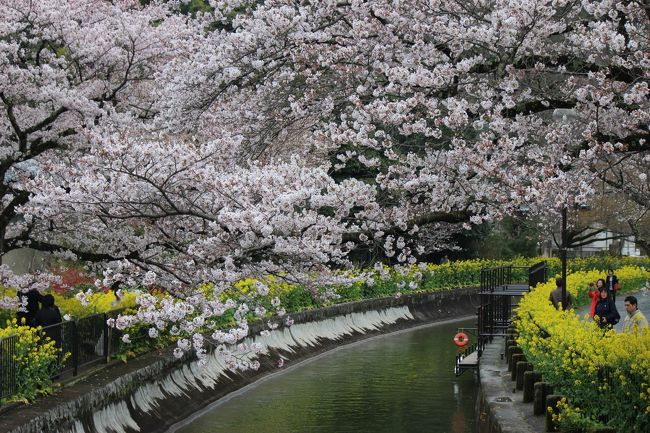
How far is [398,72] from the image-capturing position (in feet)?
41.9

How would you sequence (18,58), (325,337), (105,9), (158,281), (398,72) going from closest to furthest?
(398,72) → (158,281) → (18,58) → (105,9) → (325,337)

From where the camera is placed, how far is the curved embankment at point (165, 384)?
13445mm

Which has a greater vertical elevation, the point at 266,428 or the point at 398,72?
the point at 398,72

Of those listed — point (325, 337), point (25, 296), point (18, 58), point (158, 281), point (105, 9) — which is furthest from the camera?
point (325, 337)

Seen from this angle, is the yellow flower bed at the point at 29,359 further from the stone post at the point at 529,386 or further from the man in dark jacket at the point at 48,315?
the stone post at the point at 529,386

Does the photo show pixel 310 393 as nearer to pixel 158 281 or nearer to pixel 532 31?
pixel 158 281

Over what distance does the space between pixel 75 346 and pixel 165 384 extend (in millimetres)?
3701

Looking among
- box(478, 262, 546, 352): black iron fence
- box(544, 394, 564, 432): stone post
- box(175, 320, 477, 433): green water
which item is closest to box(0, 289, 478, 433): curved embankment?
box(175, 320, 477, 433): green water

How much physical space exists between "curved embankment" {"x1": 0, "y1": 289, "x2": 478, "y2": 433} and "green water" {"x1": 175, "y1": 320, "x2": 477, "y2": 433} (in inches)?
17.9

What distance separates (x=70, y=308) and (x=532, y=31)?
948 cm

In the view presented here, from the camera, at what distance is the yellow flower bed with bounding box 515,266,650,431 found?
33.1 ft

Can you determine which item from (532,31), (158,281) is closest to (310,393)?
(158,281)

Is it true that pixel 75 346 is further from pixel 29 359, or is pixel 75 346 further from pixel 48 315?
pixel 29 359

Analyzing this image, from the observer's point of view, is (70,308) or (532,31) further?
(70,308)
